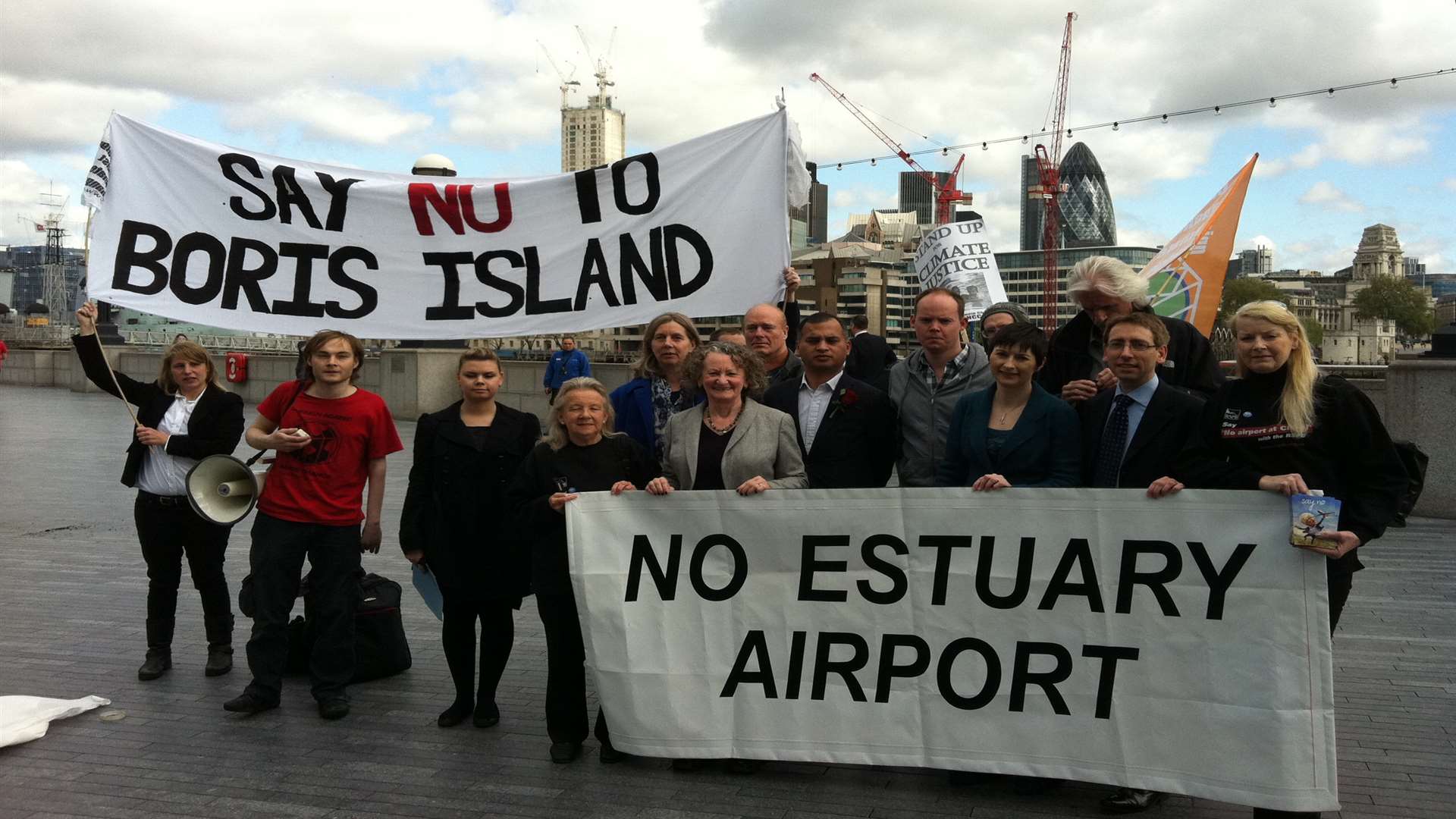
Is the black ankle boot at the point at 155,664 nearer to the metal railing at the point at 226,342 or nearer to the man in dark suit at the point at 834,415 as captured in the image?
the man in dark suit at the point at 834,415

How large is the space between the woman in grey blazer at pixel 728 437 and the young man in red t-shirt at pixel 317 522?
5.08 ft

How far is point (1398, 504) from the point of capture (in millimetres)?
3955

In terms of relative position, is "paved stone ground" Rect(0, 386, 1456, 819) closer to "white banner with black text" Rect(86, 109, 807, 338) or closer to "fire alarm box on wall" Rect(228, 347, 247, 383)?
"white banner with black text" Rect(86, 109, 807, 338)

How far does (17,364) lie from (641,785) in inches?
1544

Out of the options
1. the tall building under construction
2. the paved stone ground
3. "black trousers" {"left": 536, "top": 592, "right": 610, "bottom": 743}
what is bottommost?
the paved stone ground

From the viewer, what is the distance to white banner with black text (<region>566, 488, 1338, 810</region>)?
13.6 feet

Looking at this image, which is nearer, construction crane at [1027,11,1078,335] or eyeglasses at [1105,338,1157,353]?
eyeglasses at [1105,338,1157,353]

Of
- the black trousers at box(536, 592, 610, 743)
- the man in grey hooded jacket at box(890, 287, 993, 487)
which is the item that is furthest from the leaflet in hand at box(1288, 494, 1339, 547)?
the black trousers at box(536, 592, 610, 743)

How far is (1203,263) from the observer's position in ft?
31.0

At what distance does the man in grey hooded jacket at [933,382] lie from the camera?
16.5 feet

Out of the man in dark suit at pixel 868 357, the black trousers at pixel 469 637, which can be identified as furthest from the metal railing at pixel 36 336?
the black trousers at pixel 469 637

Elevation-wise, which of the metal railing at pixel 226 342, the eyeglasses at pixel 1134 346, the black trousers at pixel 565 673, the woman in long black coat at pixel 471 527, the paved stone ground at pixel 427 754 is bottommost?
the paved stone ground at pixel 427 754

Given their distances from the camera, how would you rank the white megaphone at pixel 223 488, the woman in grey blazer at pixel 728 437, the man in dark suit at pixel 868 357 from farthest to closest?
the man in dark suit at pixel 868 357
the white megaphone at pixel 223 488
the woman in grey blazer at pixel 728 437

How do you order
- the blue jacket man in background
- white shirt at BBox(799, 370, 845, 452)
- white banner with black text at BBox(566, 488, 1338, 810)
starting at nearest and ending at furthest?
1. white banner with black text at BBox(566, 488, 1338, 810)
2. white shirt at BBox(799, 370, 845, 452)
3. the blue jacket man in background
